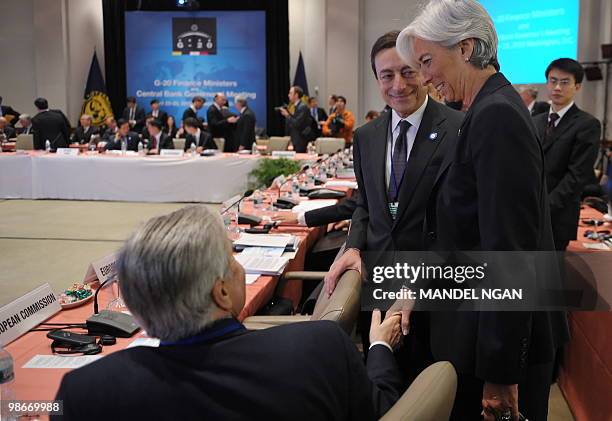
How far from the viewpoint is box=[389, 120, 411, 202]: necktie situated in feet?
7.15

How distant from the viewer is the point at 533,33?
32.7 ft

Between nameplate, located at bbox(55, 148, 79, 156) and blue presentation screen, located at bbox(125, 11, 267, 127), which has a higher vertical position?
blue presentation screen, located at bbox(125, 11, 267, 127)

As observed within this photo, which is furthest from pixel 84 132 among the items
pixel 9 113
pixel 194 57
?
pixel 194 57

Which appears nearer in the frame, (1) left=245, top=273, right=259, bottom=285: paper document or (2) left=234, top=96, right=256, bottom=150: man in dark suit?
(1) left=245, top=273, right=259, bottom=285: paper document

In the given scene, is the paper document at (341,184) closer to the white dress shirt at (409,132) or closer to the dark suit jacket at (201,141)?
the white dress shirt at (409,132)

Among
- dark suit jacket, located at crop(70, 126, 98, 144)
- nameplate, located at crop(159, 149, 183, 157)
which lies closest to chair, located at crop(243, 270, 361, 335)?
nameplate, located at crop(159, 149, 183, 157)

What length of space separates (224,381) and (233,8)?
14.4m

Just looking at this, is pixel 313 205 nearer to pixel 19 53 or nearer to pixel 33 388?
pixel 33 388

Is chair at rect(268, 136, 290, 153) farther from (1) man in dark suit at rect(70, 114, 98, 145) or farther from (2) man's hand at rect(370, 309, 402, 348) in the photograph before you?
(2) man's hand at rect(370, 309, 402, 348)

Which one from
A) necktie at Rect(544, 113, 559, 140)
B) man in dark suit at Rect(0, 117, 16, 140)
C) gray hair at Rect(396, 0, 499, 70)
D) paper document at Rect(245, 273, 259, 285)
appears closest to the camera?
gray hair at Rect(396, 0, 499, 70)

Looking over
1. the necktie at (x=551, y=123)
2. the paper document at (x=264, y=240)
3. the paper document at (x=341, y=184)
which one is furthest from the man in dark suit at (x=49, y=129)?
the necktie at (x=551, y=123)

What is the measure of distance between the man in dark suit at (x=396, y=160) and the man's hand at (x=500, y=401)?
2.22 ft

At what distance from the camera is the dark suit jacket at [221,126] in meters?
11.6

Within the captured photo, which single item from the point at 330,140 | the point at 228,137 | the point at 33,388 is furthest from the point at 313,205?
the point at 228,137
